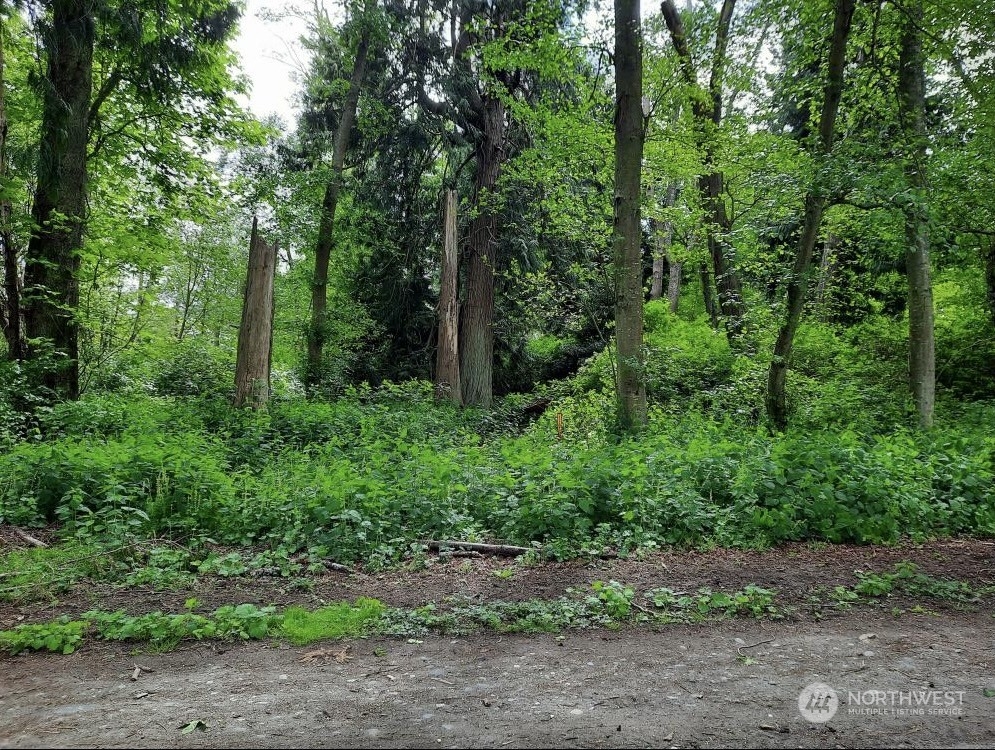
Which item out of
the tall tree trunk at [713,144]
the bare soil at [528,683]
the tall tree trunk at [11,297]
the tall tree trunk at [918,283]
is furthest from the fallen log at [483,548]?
the tall tree trunk at [11,297]

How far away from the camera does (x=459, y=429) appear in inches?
428

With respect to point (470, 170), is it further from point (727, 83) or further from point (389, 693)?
point (389, 693)

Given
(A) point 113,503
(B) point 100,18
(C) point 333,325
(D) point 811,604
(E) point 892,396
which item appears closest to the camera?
(D) point 811,604

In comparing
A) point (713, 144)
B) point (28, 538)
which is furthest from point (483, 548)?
point (713, 144)

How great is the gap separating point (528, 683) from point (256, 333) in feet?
29.2

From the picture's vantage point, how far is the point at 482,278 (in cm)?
1526

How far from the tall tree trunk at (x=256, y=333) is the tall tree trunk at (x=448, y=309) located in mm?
5248

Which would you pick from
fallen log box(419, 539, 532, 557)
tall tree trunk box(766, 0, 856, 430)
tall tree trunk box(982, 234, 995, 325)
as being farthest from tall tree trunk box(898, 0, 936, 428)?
fallen log box(419, 539, 532, 557)

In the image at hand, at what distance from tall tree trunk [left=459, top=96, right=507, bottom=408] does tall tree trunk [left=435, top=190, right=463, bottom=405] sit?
1.17ft

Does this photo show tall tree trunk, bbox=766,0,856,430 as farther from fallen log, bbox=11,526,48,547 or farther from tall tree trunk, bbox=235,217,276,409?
fallen log, bbox=11,526,48,547

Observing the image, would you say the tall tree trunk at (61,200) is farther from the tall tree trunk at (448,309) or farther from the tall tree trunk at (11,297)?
the tall tree trunk at (448,309)

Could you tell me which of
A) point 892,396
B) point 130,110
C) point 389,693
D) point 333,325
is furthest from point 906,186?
point 130,110

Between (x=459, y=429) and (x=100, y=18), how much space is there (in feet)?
32.7

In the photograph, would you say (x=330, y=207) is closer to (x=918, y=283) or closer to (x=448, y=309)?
(x=448, y=309)
